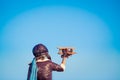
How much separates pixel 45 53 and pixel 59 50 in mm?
357

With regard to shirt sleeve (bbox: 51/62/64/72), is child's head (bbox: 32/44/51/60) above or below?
above

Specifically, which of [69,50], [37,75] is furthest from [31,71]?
[69,50]

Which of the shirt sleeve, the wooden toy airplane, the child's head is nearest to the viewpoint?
the wooden toy airplane

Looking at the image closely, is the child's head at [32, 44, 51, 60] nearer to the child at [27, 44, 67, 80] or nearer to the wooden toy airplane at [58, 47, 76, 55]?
the child at [27, 44, 67, 80]

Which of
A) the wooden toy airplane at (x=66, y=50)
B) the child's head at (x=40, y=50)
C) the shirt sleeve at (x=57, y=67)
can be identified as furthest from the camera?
the shirt sleeve at (x=57, y=67)

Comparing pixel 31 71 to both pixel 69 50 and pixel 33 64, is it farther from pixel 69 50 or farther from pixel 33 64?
pixel 69 50

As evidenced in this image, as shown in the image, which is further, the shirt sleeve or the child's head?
the shirt sleeve

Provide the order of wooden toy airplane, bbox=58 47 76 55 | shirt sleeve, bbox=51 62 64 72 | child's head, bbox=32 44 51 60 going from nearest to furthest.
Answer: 1. wooden toy airplane, bbox=58 47 76 55
2. child's head, bbox=32 44 51 60
3. shirt sleeve, bbox=51 62 64 72

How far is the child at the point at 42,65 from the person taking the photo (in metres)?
13.7

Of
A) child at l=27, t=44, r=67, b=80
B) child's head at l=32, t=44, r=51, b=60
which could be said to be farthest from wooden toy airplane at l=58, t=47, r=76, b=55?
child's head at l=32, t=44, r=51, b=60

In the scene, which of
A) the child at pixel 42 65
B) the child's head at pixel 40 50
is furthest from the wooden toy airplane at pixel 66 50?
the child's head at pixel 40 50

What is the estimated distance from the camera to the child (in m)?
13.7

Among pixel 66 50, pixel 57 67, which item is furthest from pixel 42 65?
pixel 66 50

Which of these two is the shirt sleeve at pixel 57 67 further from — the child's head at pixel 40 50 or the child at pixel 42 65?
the child's head at pixel 40 50
